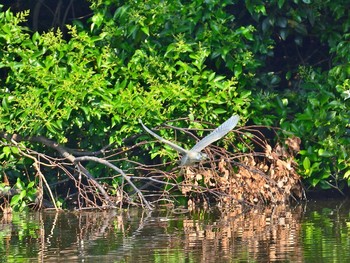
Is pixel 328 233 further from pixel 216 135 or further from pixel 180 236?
pixel 216 135

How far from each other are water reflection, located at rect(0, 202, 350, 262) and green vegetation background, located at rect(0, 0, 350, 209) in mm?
864

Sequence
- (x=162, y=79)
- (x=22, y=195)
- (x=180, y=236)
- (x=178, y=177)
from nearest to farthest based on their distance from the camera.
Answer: (x=180, y=236) < (x=22, y=195) < (x=162, y=79) < (x=178, y=177)

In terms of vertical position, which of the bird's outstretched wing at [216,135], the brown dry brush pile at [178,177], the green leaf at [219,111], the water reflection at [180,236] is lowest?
the water reflection at [180,236]

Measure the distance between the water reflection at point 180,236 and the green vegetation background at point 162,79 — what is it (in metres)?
0.86

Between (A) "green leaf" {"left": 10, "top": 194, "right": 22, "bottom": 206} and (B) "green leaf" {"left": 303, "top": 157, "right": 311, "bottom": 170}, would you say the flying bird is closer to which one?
(B) "green leaf" {"left": 303, "top": 157, "right": 311, "bottom": 170}

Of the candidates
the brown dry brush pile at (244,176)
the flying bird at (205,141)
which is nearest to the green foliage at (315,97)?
the brown dry brush pile at (244,176)

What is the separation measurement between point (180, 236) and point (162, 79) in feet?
9.05

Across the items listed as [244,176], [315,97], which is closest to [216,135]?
[244,176]

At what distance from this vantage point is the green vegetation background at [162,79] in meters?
11.3

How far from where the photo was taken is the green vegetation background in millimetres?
11320

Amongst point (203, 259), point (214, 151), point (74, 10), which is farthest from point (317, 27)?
point (203, 259)

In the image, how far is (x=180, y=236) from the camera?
9.35 metres

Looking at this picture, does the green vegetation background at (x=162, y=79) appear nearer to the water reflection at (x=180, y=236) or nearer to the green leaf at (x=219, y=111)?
the green leaf at (x=219, y=111)

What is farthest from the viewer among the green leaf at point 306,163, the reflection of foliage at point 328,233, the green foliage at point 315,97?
the green leaf at point 306,163
